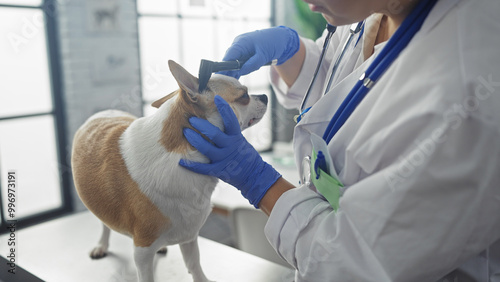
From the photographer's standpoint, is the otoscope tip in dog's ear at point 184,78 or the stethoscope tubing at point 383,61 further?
the otoscope tip in dog's ear at point 184,78

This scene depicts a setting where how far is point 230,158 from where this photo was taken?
888 millimetres

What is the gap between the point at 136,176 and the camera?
0.86 metres

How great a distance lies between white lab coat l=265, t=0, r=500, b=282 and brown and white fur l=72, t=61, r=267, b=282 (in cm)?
28

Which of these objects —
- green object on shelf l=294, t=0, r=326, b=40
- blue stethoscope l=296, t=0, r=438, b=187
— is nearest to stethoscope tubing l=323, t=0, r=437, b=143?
blue stethoscope l=296, t=0, r=438, b=187

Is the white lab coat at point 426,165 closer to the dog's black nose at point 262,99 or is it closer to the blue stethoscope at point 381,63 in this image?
the blue stethoscope at point 381,63

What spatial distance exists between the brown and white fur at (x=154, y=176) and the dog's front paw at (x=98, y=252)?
24 centimetres

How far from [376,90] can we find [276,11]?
11.4 feet

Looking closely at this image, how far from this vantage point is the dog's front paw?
1.11 meters

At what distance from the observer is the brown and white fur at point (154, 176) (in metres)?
0.84

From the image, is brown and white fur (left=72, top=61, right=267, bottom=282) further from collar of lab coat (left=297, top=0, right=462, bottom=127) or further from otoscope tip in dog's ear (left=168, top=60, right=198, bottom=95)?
collar of lab coat (left=297, top=0, right=462, bottom=127)

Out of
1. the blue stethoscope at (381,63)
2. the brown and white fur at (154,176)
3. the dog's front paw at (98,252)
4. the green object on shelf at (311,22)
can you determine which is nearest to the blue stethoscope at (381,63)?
the blue stethoscope at (381,63)

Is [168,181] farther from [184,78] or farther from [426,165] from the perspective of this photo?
[426,165]

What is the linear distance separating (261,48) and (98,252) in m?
0.74

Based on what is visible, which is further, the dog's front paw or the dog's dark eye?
the dog's front paw
